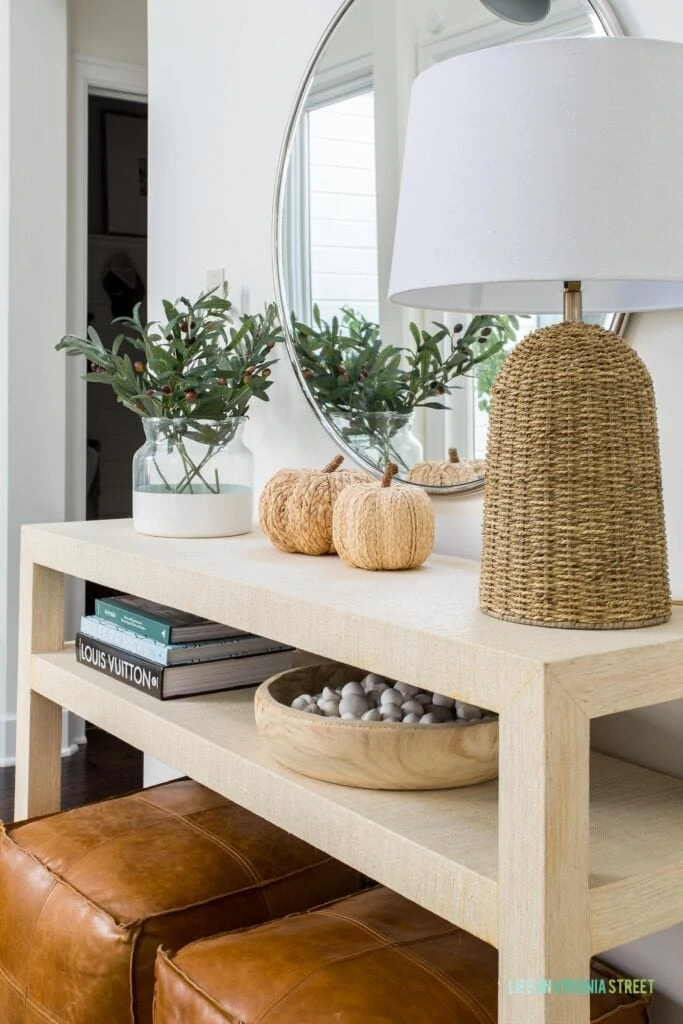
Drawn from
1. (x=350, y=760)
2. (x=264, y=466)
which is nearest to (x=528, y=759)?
(x=350, y=760)

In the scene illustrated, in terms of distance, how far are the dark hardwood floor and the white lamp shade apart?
7.54 ft

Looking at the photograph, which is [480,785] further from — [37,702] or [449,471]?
[37,702]

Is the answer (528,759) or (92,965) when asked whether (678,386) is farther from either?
(92,965)

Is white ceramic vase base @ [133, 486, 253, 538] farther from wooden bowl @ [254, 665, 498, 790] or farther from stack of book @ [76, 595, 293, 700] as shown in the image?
wooden bowl @ [254, 665, 498, 790]

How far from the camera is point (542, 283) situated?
1.27 meters

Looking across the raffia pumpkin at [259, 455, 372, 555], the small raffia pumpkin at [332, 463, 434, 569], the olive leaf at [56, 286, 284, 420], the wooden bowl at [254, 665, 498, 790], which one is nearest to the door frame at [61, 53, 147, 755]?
the olive leaf at [56, 286, 284, 420]

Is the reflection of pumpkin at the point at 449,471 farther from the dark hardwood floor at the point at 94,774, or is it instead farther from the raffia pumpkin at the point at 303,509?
the dark hardwood floor at the point at 94,774

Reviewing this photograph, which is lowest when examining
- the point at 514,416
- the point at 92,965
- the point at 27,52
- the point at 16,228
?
the point at 92,965

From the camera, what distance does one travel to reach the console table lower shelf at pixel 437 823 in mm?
973

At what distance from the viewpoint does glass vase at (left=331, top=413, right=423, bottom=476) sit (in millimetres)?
1621

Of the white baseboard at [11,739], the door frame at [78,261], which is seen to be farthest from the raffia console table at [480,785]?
the door frame at [78,261]

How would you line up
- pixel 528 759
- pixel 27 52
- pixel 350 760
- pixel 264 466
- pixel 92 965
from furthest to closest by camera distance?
pixel 27 52 < pixel 264 466 < pixel 92 965 < pixel 350 760 < pixel 528 759

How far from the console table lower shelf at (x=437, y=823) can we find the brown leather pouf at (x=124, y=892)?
0.53 feet

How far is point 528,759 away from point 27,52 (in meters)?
2.87
